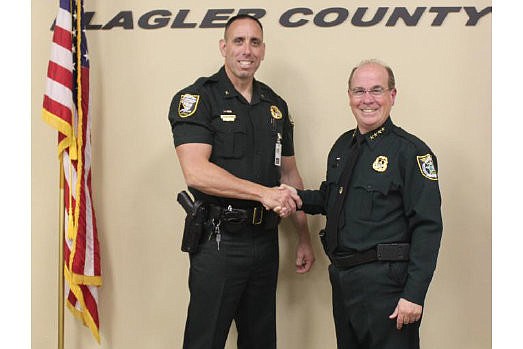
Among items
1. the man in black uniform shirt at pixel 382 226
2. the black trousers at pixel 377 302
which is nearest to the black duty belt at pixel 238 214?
the man in black uniform shirt at pixel 382 226

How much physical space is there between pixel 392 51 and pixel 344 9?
1.11ft

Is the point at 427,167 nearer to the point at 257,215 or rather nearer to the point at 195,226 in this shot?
the point at 257,215

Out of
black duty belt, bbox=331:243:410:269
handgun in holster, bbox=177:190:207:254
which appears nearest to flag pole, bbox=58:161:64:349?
handgun in holster, bbox=177:190:207:254

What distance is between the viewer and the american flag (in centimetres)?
297

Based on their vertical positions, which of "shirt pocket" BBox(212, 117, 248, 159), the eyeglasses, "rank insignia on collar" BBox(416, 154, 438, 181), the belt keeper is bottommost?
the belt keeper

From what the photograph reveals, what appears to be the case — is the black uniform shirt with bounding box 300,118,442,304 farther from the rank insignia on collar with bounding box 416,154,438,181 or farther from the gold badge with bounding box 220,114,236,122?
the gold badge with bounding box 220,114,236,122

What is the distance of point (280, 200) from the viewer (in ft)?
8.70

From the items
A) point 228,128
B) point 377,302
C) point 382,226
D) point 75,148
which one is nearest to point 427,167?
point 382,226

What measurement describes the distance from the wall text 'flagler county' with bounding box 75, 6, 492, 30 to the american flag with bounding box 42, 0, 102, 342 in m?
0.29

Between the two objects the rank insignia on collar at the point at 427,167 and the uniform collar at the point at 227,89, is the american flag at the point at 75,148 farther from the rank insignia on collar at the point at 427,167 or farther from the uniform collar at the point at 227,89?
the rank insignia on collar at the point at 427,167

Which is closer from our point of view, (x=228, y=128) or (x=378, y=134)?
(x=378, y=134)

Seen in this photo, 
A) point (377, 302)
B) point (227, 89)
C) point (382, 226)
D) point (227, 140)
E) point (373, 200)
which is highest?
point (227, 89)

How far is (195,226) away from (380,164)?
0.87 meters

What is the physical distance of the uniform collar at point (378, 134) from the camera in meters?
2.48
